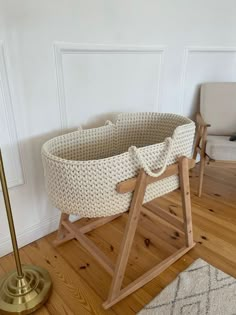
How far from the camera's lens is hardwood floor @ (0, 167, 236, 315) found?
3.71 ft

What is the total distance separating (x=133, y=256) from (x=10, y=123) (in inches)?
35.8

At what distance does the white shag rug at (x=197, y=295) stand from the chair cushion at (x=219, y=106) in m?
1.18

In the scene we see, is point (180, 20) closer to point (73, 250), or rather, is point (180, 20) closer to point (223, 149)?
point (223, 149)

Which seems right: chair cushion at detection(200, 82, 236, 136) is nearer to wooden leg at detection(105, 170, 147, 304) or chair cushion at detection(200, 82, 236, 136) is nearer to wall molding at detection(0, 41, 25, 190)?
wooden leg at detection(105, 170, 147, 304)

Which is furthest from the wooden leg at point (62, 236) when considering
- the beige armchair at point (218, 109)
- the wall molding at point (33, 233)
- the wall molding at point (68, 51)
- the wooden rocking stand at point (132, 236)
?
the beige armchair at point (218, 109)

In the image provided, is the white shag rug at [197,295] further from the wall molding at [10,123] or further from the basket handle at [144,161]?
the wall molding at [10,123]

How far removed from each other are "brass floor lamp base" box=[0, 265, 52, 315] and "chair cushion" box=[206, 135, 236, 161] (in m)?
1.28

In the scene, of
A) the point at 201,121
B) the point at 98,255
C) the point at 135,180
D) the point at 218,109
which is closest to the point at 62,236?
the point at 98,255

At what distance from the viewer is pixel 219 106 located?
209cm

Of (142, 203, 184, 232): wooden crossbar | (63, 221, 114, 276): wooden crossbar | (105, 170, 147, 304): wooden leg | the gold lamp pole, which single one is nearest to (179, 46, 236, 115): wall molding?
(142, 203, 184, 232): wooden crossbar

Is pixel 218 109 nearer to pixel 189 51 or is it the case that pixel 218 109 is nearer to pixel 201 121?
pixel 201 121

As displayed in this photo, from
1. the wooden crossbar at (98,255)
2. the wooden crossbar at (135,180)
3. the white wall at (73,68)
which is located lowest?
the wooden crossbar at (98,255)

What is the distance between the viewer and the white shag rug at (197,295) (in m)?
1.07

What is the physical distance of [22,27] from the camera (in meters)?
1.14
